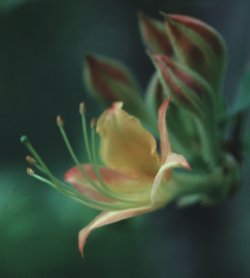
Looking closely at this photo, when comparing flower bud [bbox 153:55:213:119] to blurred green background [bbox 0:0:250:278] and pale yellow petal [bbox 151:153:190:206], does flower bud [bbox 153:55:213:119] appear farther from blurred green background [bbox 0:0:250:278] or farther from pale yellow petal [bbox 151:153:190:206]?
blurred green background [bbox 0:0:250:278]

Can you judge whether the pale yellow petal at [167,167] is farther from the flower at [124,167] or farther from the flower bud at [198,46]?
the flower bud at [198,46]

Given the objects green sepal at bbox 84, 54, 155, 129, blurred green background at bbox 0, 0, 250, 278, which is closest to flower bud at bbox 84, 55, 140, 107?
green sepal at bbox 84, 54, 155, 129

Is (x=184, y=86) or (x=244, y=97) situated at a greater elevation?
(x=184, y=86)

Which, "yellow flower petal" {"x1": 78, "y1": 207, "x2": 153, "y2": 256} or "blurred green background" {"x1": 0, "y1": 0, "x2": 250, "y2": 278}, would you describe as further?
"blurred green background" {"x1": 0, "y1": 0, "x2": 250, "y2": 278}

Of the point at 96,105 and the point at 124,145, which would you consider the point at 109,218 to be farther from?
the point at 96,105

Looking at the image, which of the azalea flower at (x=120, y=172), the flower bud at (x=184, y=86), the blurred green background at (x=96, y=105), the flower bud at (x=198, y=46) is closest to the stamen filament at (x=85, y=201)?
the azalea flower at (x=120, y=172)

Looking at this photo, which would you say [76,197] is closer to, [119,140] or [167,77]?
[119,140]

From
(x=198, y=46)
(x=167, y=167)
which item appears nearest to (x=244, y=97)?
(x=198, y=46)
